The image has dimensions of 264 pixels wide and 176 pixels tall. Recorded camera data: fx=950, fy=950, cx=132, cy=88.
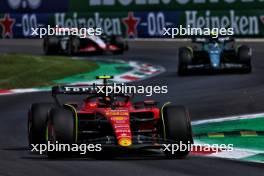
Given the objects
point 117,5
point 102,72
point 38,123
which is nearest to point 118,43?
point 117,5

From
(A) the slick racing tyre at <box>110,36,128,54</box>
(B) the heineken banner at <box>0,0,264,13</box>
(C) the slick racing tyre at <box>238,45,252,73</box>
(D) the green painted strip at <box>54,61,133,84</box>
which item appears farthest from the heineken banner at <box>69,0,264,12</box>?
(C) the slick racing tyre at <box>238,45,252,73</box>

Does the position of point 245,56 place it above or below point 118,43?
above

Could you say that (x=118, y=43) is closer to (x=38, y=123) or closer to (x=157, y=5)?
(x=157, y=5)

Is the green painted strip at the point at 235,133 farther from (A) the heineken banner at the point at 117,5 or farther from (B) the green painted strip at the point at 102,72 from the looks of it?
(A) the heineken banner at the point at 117,5

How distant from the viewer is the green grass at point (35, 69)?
2559 cm

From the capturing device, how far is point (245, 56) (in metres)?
27.2

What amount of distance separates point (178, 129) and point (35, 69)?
17692mm

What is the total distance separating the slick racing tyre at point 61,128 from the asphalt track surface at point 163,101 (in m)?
0.24

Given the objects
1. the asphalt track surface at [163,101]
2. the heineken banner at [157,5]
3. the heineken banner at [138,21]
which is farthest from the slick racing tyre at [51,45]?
the heineken banner at [157,5]

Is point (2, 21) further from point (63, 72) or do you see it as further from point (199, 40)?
point (199, 40)

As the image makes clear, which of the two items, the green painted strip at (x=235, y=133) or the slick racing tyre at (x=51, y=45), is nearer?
the green painted strip at (x=235, y=133)

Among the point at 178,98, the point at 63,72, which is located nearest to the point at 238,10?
the point at 63,72

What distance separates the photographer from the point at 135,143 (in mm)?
11828

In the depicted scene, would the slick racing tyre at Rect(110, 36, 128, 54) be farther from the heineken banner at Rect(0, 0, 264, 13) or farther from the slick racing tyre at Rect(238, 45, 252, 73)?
the slick racing tyre at Rect(238, 45, 252, 73)
